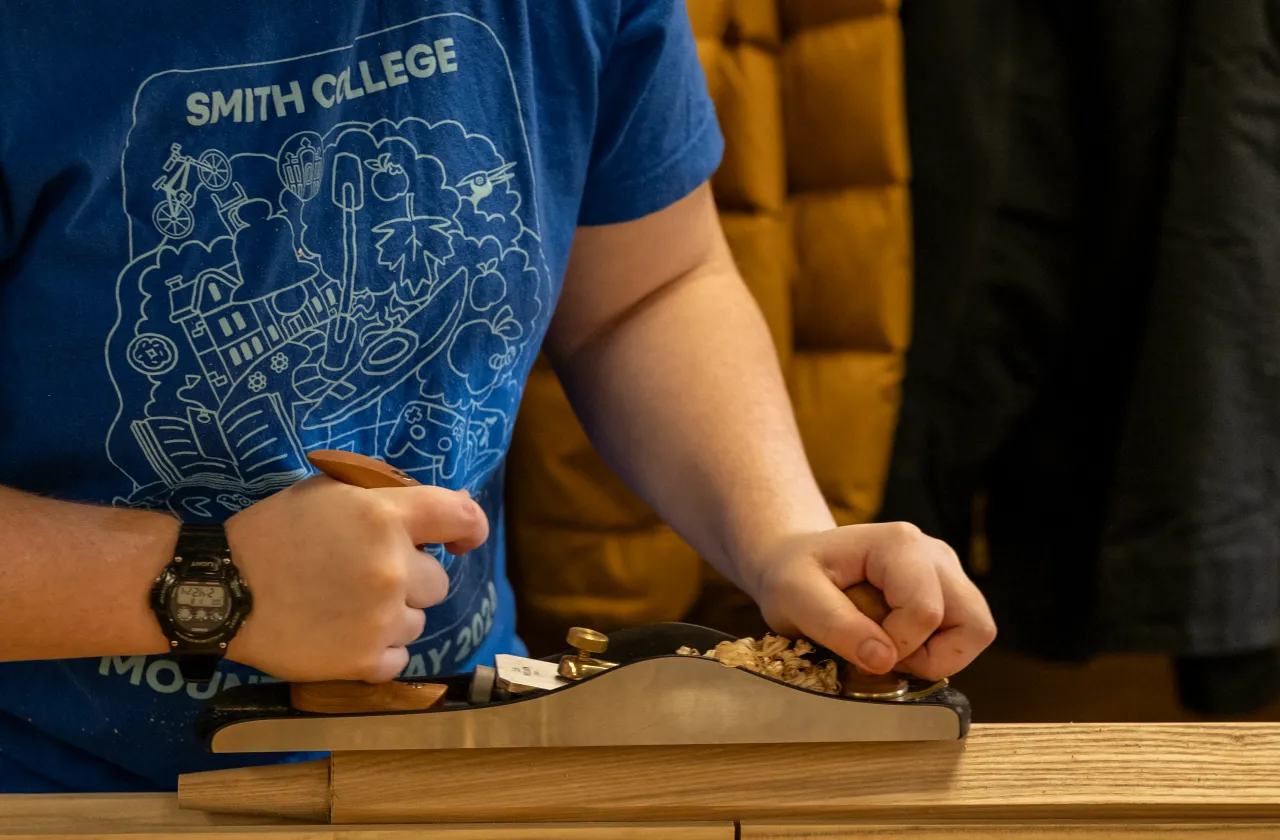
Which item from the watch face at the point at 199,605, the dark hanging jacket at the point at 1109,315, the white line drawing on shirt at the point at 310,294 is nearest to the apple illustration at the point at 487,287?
the white line drawing on shirt at the point at 310,294

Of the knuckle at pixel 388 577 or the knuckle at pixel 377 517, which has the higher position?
the knuckle at pixel 377 517

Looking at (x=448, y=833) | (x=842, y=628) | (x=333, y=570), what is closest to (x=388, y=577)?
(x=333, y=570)

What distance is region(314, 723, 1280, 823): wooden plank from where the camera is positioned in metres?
0.56

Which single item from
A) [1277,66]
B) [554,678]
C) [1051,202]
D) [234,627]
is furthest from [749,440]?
[1277,66]

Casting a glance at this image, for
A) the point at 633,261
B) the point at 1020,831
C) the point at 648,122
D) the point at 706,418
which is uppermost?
the point at 648,122

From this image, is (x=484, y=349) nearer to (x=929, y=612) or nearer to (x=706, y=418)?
(x=706, y=418)

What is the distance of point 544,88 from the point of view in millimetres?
776

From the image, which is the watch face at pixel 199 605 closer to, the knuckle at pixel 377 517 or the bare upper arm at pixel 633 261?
the knuckle at pixel 377 517

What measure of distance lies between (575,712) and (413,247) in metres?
0.31

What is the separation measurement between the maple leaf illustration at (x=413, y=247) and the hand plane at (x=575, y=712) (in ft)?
0.50

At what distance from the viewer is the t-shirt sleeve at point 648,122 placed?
2.67 feet

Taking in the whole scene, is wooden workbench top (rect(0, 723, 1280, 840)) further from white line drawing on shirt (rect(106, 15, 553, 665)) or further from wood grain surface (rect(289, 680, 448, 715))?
white line drawing on shirt (rect(106, 15, 553, 665))

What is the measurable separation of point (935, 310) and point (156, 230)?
2.50 ft

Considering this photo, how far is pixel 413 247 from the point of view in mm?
722
